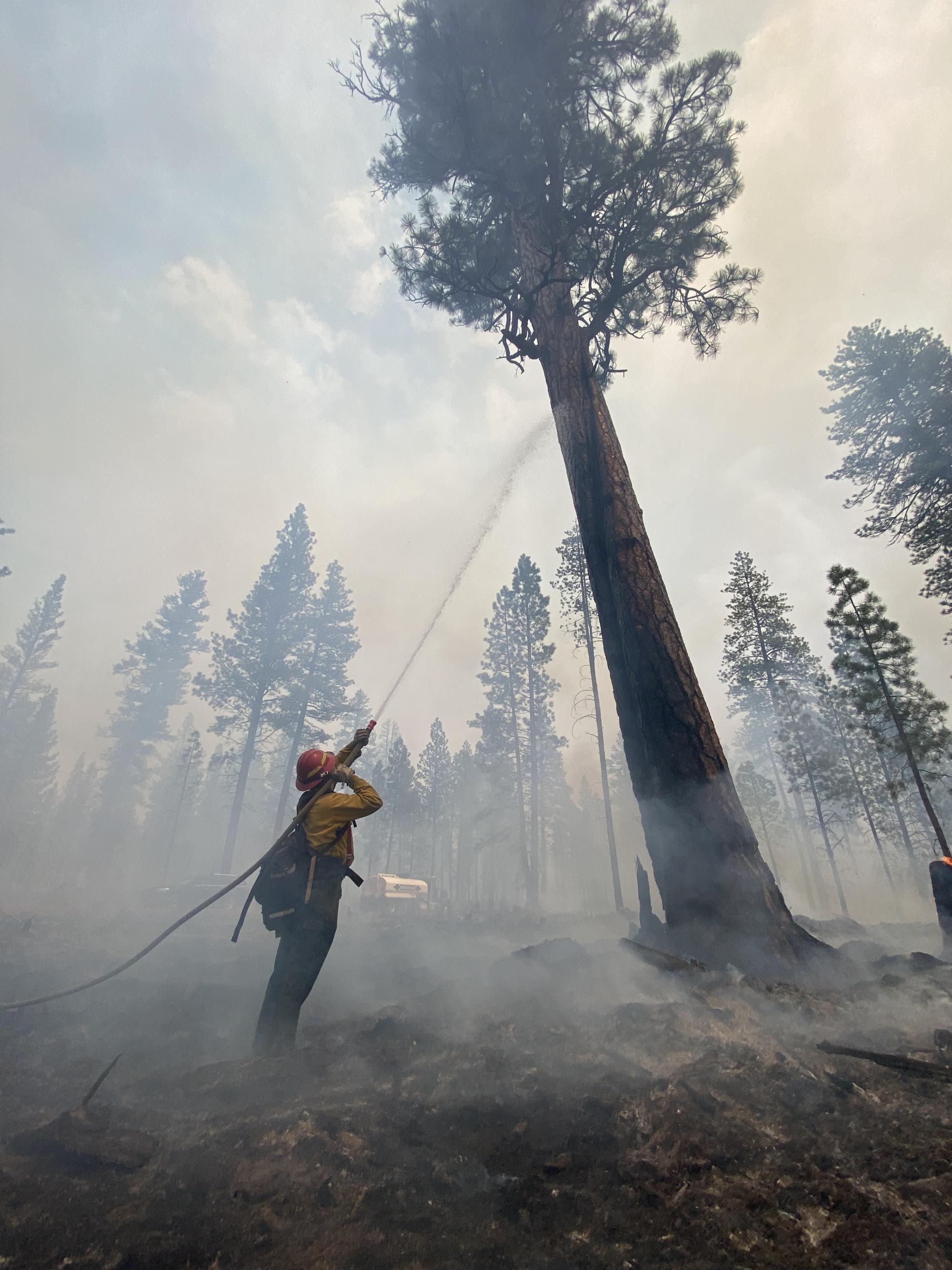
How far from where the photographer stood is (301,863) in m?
4.23

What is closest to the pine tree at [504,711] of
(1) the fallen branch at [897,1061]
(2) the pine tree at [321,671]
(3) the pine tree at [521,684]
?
(3) the pine tree at [521,684]

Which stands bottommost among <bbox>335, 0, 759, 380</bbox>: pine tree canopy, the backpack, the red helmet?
the backpack

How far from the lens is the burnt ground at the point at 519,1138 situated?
63.7 inches

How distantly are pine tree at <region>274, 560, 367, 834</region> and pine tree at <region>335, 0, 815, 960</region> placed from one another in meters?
24.2

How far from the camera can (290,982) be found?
3.84 m

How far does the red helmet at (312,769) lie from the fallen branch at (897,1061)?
384 cm

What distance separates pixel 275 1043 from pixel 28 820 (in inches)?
2270

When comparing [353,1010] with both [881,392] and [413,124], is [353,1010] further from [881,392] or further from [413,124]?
[881,392]

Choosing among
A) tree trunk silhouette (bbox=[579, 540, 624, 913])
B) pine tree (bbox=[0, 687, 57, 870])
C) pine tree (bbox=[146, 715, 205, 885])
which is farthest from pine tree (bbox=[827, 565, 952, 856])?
pine tree (bbox=[0, 687, 57, 870])

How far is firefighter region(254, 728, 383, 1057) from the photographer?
3744mm

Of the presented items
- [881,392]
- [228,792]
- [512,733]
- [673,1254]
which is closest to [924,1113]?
[673,1254]

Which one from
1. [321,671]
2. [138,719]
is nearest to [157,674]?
[138,719]

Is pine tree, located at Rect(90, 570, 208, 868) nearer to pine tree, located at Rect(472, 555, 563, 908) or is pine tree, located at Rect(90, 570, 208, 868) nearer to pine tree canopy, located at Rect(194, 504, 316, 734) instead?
pine tree canopy, located at Rect(194, 504, 316, 734)

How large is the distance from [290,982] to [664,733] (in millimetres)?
3759
